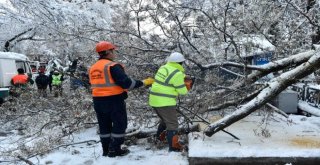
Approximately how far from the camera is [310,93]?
8195 millimetres

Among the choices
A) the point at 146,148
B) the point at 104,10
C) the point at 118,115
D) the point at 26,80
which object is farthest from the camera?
A: the point at 104,10

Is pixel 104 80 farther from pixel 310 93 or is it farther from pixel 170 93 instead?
pixel 310 93

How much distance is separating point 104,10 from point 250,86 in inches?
417

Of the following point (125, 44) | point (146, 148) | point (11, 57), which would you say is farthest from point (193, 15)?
point (11, 57)

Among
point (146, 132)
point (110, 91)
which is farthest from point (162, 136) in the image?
point (110, 91)

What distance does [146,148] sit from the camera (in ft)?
18.9

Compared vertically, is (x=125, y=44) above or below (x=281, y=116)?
above

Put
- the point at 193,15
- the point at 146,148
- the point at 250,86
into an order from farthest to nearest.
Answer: the point at 193,15 → the point at 250,86 → the point at 146,148

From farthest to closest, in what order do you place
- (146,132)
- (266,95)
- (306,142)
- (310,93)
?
(310,93) → (146,132) → (266,95) → (306,142)

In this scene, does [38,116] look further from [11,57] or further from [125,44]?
[11,57]

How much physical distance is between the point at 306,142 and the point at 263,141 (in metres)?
0.52

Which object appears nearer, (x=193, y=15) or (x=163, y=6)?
(x=163, y=6)

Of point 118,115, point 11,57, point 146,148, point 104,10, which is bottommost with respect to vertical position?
point 146,148

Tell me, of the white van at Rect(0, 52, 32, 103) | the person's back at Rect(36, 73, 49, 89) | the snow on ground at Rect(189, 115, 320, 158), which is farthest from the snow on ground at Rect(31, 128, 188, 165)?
the person's back at Rect(36, 73, 49, 89)
